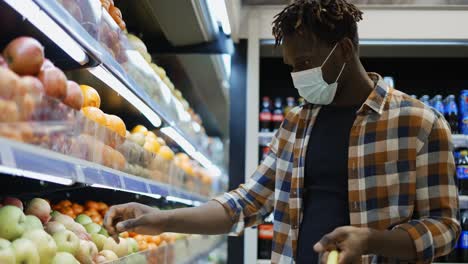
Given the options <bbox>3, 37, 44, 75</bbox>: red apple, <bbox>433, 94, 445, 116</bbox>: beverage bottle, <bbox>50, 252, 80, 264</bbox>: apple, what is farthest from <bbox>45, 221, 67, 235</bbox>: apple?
<bbox>433, 94, 445, 116</bbox>: beverage bottle

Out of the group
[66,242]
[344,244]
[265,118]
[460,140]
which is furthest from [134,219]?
[460,140]

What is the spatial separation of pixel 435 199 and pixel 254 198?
653 mm

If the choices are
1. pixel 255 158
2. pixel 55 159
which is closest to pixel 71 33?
pixel 55 159

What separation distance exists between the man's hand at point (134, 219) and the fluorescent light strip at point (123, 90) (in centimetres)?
51

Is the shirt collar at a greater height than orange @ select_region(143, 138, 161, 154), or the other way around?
the shirt collar

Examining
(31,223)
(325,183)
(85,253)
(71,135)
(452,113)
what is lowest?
(85,253)

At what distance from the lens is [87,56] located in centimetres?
175

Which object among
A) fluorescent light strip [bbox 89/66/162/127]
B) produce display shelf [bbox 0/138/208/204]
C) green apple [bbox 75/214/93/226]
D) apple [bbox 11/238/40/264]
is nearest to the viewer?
produce display shelf [bbox 0/138/208/204]

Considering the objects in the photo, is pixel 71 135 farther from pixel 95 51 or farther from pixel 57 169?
pixel 95 51

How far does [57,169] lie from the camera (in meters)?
1.26

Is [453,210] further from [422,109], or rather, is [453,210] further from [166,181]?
[166,181]

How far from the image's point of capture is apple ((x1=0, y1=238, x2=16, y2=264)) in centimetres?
122

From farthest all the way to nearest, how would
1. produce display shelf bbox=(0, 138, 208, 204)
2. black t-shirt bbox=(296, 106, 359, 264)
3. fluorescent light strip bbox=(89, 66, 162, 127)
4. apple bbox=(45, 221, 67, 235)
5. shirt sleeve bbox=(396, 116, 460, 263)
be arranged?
fluorescent light strip bbox=(89, 66, 162, 127)
black t-shirt bbox=(296, 106, 359, 264)
apple bbox=(45, 221, 67, 235)
shirt sleeve bbox=(396, 116, 460, 263)
produce display shelf bbox=(0, 138, 208, 204)

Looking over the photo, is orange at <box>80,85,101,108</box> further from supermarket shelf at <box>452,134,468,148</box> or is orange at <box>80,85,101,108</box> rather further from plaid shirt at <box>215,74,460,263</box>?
supermarket shelf at <box>452,134,468,148</box>
